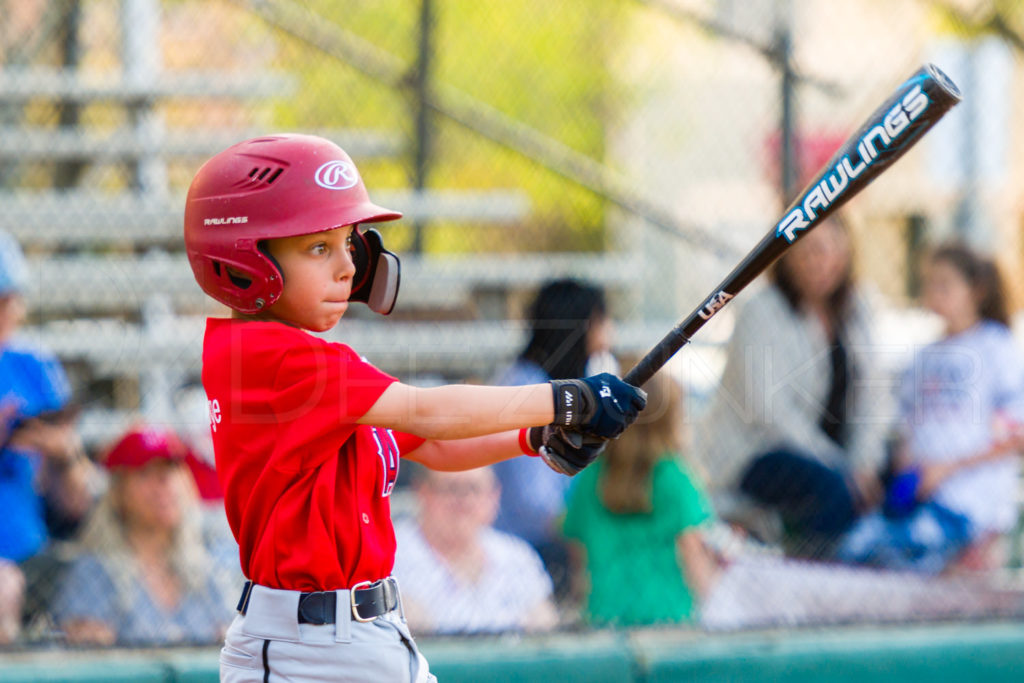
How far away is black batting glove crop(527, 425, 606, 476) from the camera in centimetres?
182

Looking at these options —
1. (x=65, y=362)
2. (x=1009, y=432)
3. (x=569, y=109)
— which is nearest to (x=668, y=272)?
(x=569, y=109)

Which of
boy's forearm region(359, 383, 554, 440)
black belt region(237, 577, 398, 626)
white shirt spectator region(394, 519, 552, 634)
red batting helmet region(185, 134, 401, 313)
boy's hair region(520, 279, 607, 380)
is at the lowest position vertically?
white shirt spectator region(394, 519, 552, 634)

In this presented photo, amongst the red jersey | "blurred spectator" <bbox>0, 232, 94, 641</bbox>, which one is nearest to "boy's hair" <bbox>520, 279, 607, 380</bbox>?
"blurred spectator" <bbox>0, 232, 94, 641</bbox>

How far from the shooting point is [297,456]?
5.79 ft

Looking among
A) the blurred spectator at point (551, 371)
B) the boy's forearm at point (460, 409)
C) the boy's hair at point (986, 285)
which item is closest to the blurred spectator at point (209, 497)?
the blurred spectator at point (551, 371)

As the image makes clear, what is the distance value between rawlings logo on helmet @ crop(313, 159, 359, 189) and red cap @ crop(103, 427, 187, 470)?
1676 mm

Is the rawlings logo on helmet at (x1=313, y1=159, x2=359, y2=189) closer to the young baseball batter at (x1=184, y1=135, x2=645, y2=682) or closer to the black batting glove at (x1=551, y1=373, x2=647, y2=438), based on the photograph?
the young baseball batter at (x1=184, y1=135, x2=645, y2=682)

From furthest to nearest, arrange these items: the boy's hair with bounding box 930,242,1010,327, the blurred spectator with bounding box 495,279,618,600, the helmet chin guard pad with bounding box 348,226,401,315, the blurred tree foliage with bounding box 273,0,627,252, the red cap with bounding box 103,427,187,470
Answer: the blurred tree foliage with bounding box 273,0,627,252 < the boy's hair with bounding box 930,242,1010,327 < the blurred spectator with bounding box 495,279,618,600 < the red cap with bounding box 103,427,187,470 < the helmet chin guard pad with bounding box 348,226,401,315

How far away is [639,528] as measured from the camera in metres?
3.37

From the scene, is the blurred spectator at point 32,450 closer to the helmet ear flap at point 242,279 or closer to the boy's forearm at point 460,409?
the helmet ear flap at point 242,279

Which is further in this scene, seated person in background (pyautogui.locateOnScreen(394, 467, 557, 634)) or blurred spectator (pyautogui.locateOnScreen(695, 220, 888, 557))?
blurred spectator (pyautogui.locateOnScreen(695, 220, 888, 557))

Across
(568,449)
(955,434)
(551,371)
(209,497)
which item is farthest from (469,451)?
(955,434)

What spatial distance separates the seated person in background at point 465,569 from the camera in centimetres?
324

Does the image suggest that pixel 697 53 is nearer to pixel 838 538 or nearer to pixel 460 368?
pixel 460 368
